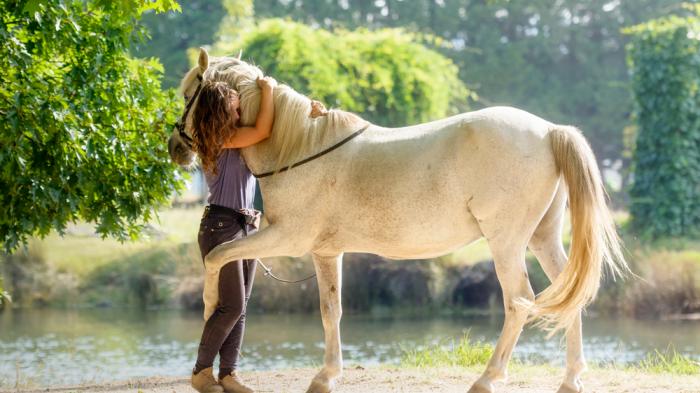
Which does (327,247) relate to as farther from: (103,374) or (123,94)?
(103,374)

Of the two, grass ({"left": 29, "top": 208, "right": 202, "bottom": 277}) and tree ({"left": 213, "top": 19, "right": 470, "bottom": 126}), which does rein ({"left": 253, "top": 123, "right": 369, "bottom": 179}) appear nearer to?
tree ({"left": 213, "top": 19, "right": 470, "bottom": 126})

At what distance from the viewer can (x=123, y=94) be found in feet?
23.9

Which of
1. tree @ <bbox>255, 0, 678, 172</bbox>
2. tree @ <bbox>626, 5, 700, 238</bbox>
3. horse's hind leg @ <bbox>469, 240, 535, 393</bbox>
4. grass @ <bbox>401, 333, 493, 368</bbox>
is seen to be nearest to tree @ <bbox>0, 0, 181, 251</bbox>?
grass @ <bbox>401, 333, 493, 368</bbox>

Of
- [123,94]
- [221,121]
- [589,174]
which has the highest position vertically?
[123,94]

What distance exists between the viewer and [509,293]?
5105 millimetres

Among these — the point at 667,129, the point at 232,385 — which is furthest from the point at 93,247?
the point at 232,385

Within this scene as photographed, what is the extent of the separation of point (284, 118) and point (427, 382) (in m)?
2.26

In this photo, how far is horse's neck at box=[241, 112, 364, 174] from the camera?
532 cm

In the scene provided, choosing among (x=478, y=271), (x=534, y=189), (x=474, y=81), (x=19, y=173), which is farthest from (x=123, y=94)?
(x=474, y=81)

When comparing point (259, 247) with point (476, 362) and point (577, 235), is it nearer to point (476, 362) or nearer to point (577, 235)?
point (577, 235)

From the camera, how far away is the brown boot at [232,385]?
5.63 m

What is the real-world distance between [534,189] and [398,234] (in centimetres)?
81

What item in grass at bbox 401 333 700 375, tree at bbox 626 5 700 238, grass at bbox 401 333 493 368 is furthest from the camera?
tree at bbox 626 5 700 238

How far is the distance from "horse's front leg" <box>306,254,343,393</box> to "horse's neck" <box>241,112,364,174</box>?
651 millimetres
